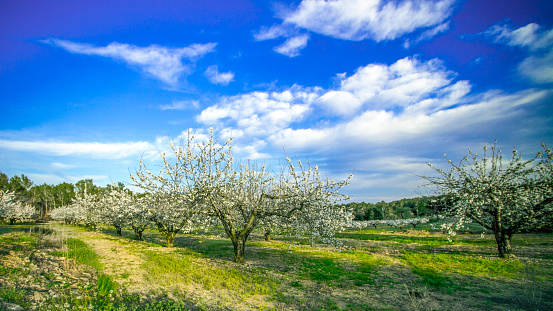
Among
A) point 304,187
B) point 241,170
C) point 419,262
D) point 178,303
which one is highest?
point 241,170

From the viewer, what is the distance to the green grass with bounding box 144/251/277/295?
39.1 ft

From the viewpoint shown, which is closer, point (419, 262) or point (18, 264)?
point (18, 264)

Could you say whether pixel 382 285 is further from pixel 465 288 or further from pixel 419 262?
pixel 419 262

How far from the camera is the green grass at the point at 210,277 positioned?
11.9m

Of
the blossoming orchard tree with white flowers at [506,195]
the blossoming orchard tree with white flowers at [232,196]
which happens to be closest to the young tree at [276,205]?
the blossoming orchard tree with white flowers at [232,196]

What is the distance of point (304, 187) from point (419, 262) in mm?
11598

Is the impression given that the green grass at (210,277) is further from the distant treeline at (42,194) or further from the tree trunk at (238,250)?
the distant treeline at (42,194)

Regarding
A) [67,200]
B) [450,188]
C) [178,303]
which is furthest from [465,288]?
[67,200]

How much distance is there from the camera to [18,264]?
1344 centimetres

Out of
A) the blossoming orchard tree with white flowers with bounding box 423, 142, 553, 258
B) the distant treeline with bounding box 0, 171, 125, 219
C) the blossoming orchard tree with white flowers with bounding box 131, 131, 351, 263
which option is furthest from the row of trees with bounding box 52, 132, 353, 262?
the distant treeline with bounding box 0, 171, 125, 219

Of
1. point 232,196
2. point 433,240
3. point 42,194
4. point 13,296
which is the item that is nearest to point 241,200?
point 232,196

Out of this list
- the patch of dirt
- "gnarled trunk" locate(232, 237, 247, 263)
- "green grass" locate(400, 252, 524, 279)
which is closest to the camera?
the patch of dirt

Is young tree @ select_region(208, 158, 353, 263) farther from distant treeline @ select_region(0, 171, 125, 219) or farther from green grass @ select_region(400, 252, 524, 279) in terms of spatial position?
distant treeline @ select_region(0, 171, 125, 219)

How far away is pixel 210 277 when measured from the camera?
13.3 m
